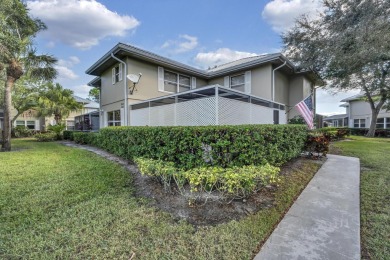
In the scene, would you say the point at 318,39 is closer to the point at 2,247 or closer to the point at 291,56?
the point at 291,56

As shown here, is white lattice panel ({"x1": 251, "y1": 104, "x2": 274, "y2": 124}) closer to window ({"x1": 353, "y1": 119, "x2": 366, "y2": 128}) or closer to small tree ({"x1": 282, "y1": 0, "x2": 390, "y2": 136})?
small tree ({"x1": 282, "y1": 0, "x2": 390, "y2": 136})

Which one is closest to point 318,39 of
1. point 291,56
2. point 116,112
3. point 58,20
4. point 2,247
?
point 291,56

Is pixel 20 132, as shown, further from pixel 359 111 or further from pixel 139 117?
pixel 359 111

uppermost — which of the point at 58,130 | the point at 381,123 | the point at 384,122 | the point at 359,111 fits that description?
the point at 359,111

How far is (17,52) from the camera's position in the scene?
34.9ft

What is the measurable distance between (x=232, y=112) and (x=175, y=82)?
6.90m

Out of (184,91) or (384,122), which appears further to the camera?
(384,122)

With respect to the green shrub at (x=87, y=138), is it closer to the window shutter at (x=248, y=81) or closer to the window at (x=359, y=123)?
the window shutter at (x=248, y=81)

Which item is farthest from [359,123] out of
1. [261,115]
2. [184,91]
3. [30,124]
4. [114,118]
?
[30,124]

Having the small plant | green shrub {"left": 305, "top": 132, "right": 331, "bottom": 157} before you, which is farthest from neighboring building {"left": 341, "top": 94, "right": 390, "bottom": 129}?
the small plant

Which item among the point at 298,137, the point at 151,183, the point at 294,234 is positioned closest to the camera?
the point at 294,234

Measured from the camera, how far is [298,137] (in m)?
7.86

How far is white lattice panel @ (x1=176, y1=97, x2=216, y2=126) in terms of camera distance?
23.0ft

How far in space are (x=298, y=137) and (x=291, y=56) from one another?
1025 centimetres
